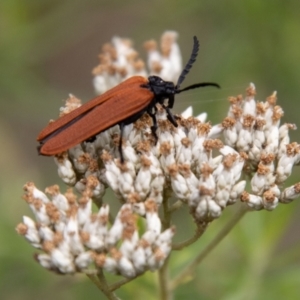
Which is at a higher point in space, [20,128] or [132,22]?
[132,22]

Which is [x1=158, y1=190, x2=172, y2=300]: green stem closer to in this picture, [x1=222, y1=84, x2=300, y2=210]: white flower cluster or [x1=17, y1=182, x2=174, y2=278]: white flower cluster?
[x1=17, y1=182, x2=174, y2=278]: white flower cluster

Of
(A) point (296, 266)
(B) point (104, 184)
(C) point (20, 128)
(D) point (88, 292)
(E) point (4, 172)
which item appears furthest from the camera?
(C) point (20, 128)

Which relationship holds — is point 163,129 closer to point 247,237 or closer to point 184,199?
point 184,199

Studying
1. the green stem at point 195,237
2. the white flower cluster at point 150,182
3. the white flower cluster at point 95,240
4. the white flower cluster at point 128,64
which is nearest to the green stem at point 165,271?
the white flower cluster at point 150,182

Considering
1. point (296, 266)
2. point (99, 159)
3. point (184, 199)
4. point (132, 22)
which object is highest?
point (132, 22)

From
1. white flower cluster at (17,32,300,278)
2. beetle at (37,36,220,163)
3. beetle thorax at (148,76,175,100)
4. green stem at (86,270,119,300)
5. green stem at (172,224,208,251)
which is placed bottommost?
green stem at (86,270,119,300)

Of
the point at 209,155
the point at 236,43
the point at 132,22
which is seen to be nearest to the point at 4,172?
the point at 236,43

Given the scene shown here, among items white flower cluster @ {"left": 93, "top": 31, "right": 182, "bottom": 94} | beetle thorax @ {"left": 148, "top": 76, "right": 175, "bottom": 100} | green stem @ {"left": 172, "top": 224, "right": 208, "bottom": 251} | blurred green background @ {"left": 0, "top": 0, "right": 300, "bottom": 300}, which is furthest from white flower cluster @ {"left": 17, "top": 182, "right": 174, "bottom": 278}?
white flower cluster @ {"left": 93, "top": 31, "right": 182, "bottom": 94}
